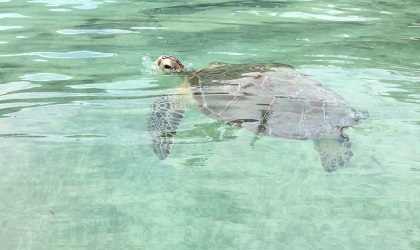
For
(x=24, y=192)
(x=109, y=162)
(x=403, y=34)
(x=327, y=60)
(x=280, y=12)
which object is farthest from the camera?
(x=280, y=12)

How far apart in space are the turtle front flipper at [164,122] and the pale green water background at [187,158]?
2.8 inches

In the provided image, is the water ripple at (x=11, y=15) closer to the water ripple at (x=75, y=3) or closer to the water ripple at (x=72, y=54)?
the water ripple at (x=75, y=3)

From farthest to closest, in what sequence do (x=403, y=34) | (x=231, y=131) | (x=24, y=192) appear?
(x=403, y=34)
(x=231, y=131)
(x=24, y=192)

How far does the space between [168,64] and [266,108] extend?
1426 millimetres

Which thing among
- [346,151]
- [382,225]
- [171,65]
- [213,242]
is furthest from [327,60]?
[213,242]

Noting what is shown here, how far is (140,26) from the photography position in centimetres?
714

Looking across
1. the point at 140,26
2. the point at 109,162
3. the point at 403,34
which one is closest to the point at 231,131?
the point at 109,162

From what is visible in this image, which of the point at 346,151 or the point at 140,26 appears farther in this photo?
the point at 140,26

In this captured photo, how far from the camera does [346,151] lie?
3662mm

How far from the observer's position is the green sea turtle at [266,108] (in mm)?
3832

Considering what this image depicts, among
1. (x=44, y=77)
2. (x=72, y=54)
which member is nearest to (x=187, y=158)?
(x=44, y=77)

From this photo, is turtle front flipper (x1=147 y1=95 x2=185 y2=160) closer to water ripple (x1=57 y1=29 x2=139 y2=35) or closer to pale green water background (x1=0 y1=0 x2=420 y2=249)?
pale green water background (x1=0 y1=0 x2=420 y2=249)

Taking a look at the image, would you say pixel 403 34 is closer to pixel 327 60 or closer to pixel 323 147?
pixel 327 60

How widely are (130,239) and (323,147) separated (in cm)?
174
